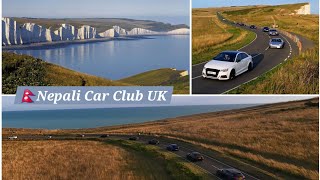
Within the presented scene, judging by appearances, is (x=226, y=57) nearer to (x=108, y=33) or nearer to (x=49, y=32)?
(x=108, y=33)

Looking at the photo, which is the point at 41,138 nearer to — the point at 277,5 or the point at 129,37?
the point at 129,37

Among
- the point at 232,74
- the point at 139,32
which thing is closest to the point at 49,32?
the point at 139,32

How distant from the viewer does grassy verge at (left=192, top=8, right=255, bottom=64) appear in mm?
7512

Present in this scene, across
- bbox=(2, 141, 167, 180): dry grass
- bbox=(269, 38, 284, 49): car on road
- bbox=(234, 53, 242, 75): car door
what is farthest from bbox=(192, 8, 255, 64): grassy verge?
bbox=(2, 141, 167, 180): dry grass

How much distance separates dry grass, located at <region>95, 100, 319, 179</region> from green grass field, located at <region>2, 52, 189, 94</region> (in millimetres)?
868

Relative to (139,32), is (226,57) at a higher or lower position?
lower

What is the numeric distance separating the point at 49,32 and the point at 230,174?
3661 millimetres

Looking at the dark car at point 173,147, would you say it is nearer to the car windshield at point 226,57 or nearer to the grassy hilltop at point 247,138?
the grassy hilltop at point 247,138

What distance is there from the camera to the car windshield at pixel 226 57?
7.65 meters

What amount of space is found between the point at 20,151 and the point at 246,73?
3.94 metres

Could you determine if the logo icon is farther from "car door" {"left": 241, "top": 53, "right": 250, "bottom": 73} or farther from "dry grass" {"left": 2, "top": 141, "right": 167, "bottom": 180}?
"car door" {"left": 241, "top": 53, "right": 250, "bottom": 73}

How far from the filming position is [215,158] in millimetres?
7805

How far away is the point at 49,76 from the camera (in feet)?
23.5

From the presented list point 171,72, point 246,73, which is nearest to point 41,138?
point 171,72
